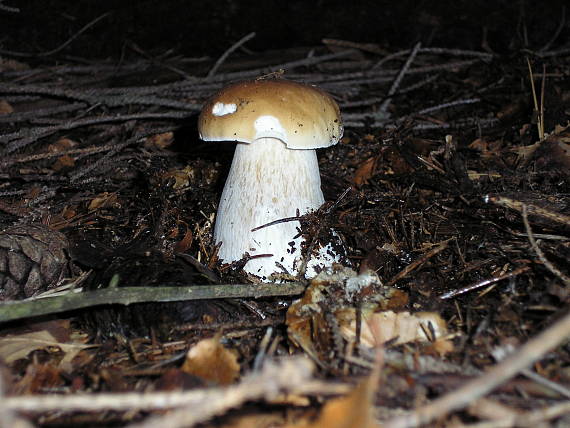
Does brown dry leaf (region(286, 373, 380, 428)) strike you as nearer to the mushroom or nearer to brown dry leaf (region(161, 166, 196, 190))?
the mushroom

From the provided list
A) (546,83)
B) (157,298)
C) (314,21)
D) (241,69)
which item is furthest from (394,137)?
(314,21)

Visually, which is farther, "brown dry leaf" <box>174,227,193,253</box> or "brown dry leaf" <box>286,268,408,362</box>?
"brown dry leaf" <box>174,227,193,253</box>

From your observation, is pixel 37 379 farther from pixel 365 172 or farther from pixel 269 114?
pixel 365 172

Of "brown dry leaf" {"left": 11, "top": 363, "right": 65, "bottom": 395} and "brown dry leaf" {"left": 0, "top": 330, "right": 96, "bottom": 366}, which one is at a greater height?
"brown dry leaf" {"left": 0, "top": 330, "right": 96, "bottom": 366}

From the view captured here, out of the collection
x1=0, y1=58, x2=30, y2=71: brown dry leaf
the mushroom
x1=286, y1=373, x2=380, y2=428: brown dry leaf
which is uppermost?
x1=0, y1=58, x2=30, y2=71: brown dry leaf

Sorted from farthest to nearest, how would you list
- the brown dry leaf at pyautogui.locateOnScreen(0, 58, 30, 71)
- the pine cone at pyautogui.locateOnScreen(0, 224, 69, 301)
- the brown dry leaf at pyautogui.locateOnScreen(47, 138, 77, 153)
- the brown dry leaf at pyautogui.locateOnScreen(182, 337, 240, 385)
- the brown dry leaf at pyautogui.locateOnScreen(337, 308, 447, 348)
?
the brown dry leaf at pyautogui.locateOnScreen(0, 58, 30, 71) < the brown dry leaf at pyautogui.locateOnScreen(47, 138, 77, 153) < the pine cone at pyautogui.locateOnScreen(0, 224, 69, 301) < the brown dry leaf at pyautogui.locateOnScreen(337, 308, 447, 348) < the brown dry leaf at pyautogui.locateOnScreen(182, 337, 240, 385)

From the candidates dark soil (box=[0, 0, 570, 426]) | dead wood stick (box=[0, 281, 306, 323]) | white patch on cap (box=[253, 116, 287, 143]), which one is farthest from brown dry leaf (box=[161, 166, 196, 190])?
dead wood stick (box=[0, 281, 306, 323])

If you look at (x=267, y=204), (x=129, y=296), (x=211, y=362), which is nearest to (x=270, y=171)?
(x=267, y=204)
